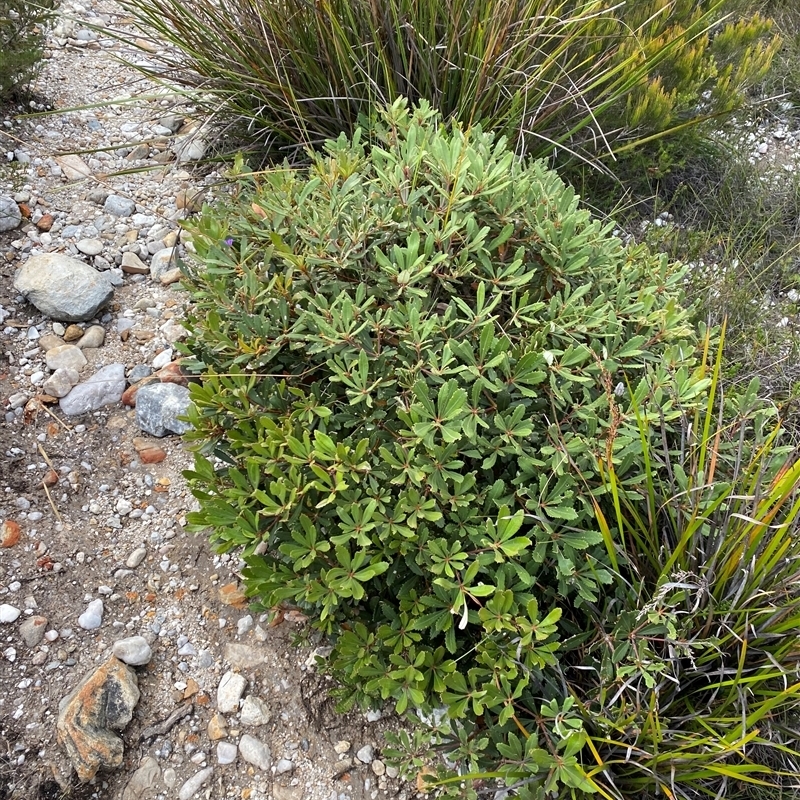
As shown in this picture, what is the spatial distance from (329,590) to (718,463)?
1.23m

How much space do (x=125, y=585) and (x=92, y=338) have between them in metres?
1.11

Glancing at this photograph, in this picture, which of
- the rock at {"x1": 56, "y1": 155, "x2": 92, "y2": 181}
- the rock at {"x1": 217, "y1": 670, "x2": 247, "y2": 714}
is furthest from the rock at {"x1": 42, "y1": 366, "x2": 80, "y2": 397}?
the rock at {"x1": 217, "y1": 670, "x2": 247, "y2": 714}

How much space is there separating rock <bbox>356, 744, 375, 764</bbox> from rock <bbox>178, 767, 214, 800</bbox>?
424mm

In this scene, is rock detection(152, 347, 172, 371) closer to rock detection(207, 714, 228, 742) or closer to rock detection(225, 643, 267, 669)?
rock detection(225, 643, 267, 669)

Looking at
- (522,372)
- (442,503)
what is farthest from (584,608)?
(522,372)

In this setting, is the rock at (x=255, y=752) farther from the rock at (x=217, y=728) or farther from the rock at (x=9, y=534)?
the rock at (x=9, y=534)

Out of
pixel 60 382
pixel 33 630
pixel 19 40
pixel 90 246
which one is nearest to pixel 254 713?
pixel 33 630

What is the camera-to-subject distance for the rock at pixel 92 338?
9.45 feet

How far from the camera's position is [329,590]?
5.75ft

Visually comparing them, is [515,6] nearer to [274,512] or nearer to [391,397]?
[391,397]

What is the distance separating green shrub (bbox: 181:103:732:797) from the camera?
1719 mm

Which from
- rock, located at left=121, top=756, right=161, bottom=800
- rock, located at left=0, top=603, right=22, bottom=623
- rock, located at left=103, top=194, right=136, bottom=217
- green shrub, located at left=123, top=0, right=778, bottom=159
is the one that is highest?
green shrub, located at left=123, top=0, right=778, bottom=159

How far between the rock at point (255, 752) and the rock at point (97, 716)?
0.34m

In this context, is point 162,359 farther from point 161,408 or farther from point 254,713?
point 254,713
